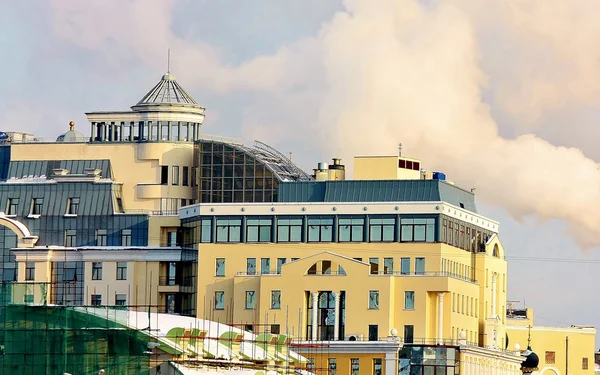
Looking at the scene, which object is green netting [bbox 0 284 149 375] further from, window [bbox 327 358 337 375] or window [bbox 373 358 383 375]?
window [bbox 373 358 383 375]

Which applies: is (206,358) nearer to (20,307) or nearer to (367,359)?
(20,307)

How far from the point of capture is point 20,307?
156875 mm

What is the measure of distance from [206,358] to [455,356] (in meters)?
42.8

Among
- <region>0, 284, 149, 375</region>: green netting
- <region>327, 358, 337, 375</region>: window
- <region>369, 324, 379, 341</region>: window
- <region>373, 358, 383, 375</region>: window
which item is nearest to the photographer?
<region>0, 284, 149, 375</region>: green netting

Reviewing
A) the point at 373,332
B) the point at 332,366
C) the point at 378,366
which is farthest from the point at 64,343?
the point at 373,332

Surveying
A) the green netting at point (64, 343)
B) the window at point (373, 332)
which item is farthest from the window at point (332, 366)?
the green netting at point (64, 343)

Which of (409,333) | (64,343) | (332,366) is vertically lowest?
(332,366)

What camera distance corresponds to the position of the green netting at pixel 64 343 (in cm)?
15650

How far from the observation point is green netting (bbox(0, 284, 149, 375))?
156500 mm

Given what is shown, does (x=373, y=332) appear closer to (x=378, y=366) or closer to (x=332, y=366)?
(x=378, y=366)

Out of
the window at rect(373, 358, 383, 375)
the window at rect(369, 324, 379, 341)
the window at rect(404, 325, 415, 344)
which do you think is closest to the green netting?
the window at rect(373, 358, 383, 375)

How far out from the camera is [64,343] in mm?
157500

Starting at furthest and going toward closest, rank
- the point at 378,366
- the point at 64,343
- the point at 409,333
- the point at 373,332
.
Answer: the point at 409,333
the point at 373,332
the point at 378,366
the point at 64,343

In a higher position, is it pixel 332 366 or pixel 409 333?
pixel 409 333
